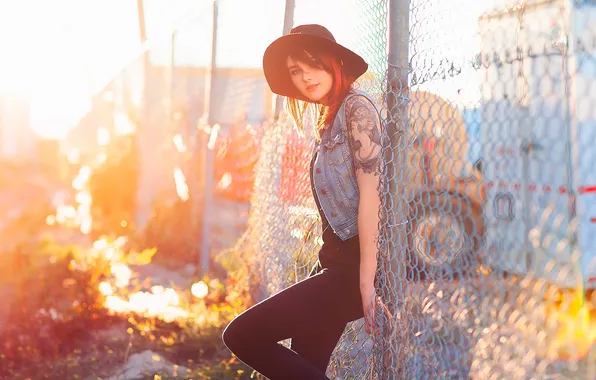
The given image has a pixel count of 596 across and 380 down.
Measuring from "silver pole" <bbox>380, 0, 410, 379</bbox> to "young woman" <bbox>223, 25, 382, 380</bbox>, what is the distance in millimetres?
117

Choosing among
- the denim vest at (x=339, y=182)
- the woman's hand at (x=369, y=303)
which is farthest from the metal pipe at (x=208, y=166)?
the woman's hand at (x=369, y=303)

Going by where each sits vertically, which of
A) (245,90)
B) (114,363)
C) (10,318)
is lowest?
(114,363)

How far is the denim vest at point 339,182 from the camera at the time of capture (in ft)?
8.10

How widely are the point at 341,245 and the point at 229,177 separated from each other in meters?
4.96

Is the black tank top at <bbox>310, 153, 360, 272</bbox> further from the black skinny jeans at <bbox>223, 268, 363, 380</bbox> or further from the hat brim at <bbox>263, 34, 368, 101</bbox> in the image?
the hat brim at <bbox>263, 34, 368, 101</bbox>

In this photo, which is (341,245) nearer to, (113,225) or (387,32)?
(387,32)

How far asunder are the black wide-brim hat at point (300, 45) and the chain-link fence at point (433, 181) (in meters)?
0.15

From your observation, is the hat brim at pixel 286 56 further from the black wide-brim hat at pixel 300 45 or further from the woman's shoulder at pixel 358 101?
the woman's shoulder at pixel 358 101

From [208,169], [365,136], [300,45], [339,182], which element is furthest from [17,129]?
[365,136]

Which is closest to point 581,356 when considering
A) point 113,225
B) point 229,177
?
point 229,177

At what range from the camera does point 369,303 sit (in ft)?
7.78

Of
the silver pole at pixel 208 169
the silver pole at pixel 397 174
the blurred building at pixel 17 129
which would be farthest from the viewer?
the blurred building at pixel 17 129

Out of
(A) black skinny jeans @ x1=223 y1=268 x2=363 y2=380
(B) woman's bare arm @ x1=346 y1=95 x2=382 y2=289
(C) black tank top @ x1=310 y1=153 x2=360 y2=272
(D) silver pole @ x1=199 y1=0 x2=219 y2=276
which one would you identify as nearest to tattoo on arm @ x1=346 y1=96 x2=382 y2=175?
(B) woman's bare arm @ x1=346 y1=95 x2=382 y2=289

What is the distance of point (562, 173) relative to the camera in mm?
6172
